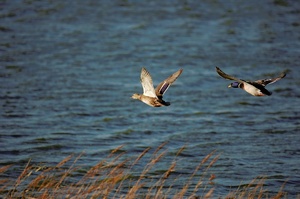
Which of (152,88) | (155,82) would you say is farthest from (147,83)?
(155,82)

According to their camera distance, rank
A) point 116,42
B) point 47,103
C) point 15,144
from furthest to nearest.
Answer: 1. point 116,42
2. point 47,103
3. point 15,144

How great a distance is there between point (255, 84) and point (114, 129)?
33.8 feet

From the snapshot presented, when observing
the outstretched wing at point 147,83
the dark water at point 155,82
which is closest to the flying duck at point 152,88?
the outstretched wing at point 147,83

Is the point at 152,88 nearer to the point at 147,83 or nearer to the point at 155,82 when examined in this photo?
the point at 147,83

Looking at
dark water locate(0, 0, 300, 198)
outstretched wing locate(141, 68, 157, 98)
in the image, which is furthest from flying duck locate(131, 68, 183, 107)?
dark water locate(0, 0, 300, 198)

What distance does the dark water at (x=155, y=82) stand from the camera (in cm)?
1852

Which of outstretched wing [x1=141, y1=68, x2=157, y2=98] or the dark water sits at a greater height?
outstretched wing [x1=141, y1=68, x2=157, y2=98]

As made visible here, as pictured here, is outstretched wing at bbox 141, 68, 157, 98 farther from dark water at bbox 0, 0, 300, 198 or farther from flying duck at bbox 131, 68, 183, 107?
dark water at bbox 0, 0, 300, 198

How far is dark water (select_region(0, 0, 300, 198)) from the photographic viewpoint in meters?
18.5

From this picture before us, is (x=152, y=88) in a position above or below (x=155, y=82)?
above

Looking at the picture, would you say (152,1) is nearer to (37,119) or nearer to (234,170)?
(37,119)

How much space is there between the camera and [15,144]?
18750 millimetres

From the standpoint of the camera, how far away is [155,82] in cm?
2414

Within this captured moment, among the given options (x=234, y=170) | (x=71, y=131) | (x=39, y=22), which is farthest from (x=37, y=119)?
(x=39, y=22)
